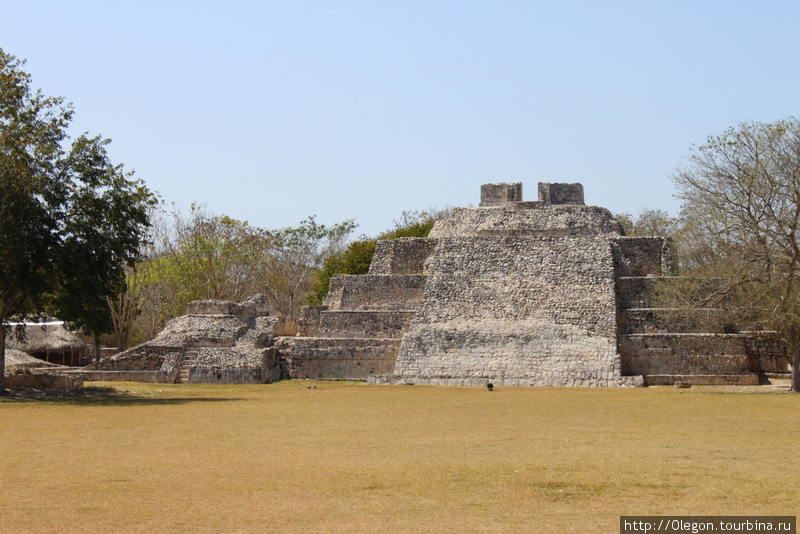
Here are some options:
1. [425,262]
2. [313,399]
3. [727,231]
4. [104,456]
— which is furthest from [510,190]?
[104,456]

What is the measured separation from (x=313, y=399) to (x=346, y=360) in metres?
8.39

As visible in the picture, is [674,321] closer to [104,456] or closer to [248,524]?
[104,456]

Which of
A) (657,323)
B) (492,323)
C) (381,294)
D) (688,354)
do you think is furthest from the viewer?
(381,294)

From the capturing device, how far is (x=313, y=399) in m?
21.5

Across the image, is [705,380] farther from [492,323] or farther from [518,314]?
[492,323]

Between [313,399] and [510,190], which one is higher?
[510,190]

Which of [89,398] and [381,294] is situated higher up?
[381,294]

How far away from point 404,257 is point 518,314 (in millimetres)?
6150

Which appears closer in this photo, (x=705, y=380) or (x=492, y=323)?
(x=705, y=380)

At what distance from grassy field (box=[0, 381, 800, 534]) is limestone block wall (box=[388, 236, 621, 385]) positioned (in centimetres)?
817

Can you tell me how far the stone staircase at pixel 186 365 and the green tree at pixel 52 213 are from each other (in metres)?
6.28

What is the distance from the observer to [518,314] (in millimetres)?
29844

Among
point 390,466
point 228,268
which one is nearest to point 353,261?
point 228,268

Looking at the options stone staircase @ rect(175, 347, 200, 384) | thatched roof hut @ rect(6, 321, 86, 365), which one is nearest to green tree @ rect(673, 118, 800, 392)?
stone staircase @ rect(175, 347, 200, 384)
